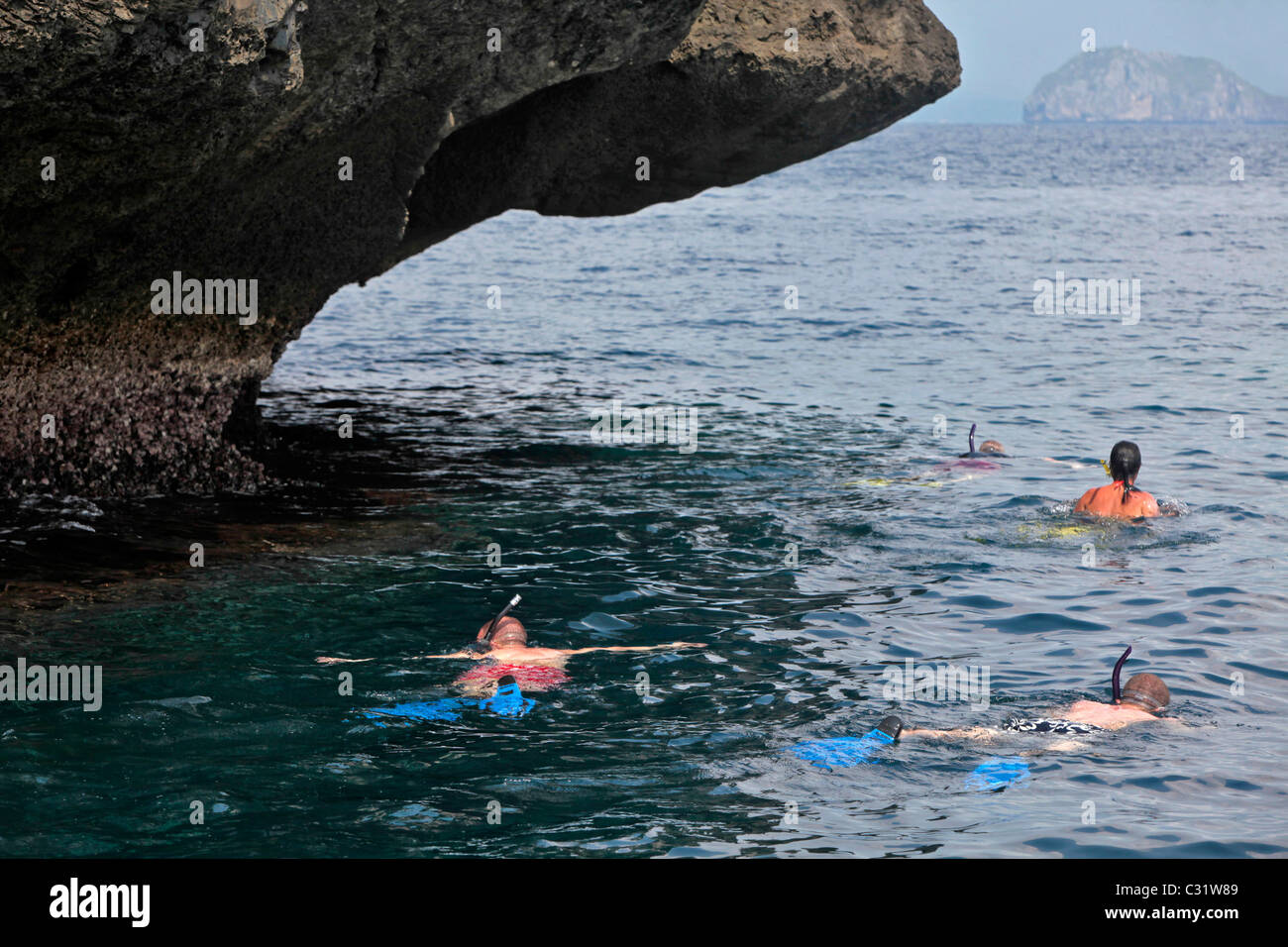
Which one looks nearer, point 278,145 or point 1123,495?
point 278,145

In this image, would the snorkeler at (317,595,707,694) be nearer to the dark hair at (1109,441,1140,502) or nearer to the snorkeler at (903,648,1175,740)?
the snorkeler at (903,648,1175,740)

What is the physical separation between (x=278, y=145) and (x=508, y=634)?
5223mm

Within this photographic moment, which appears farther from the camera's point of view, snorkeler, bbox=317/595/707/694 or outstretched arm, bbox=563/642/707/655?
outstretched arm, bbox=563/642/707/655

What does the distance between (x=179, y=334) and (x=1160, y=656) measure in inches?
401

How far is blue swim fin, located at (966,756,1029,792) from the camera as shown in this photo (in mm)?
8750

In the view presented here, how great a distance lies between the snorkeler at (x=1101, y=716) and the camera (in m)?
9.55

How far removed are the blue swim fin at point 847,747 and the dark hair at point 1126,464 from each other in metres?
6.61

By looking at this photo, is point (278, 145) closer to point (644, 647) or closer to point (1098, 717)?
point (644, 647)

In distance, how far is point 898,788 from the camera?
8.66 m

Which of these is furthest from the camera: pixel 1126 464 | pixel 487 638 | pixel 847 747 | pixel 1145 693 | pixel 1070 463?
pixel 1070 463

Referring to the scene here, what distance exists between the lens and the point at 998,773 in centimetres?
892

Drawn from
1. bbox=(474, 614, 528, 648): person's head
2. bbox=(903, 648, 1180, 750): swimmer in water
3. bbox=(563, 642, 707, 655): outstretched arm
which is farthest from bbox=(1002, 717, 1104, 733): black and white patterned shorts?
bbox=(474, 614, 528, 648): person's head

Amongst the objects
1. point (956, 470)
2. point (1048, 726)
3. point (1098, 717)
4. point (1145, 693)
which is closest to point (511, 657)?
point (1048, 726)

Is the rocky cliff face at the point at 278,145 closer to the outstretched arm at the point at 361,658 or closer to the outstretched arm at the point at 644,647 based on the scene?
the outstretched arm at the point at 361,658
